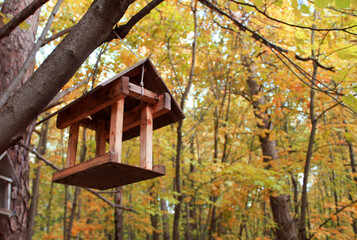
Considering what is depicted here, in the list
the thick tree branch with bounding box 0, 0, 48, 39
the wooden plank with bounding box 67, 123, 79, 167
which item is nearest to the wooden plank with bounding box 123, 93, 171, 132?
the wooden plank with bounding box 67, 123, 79, 167

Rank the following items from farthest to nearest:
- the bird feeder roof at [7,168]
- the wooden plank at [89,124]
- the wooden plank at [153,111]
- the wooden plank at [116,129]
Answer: the bird feeder roof at [7,168] → the wooden plank at [89,124] → the wooden plank at [153,111] → the wooden plank at [116,129]

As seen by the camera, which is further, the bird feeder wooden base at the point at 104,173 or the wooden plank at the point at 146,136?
the wooden plank at the point at 146,136

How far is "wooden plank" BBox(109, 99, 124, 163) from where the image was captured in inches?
70.6

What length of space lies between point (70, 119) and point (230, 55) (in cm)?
464

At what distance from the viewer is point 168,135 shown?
306 inches

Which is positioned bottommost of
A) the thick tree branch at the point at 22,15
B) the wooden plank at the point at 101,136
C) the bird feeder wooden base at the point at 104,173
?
the bird feeder wooden base at the point at 104,173

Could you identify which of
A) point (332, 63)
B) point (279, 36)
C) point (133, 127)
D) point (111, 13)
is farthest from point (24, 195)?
point (332, 63)

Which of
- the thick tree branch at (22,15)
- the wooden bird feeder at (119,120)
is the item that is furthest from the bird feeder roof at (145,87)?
the thick tree branch at (22,15)

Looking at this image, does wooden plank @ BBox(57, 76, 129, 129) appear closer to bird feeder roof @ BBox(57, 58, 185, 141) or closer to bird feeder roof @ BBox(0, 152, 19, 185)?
bird feeder roof @ BBox(57, 58, 185, 141)

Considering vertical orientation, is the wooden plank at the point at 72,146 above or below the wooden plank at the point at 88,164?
above

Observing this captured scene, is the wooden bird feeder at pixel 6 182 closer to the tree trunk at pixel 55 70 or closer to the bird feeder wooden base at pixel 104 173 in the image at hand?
the bird feeder wooden base at pixel 104 173

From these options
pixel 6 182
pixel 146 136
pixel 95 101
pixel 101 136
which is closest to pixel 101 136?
pixel 101 136

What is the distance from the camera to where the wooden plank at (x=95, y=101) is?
188 cm

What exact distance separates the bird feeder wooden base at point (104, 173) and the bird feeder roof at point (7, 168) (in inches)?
61.4
